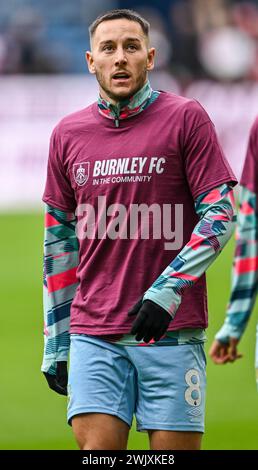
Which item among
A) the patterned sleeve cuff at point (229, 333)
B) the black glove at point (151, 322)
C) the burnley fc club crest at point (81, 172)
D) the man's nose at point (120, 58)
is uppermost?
the man's nose at point (120, 58)

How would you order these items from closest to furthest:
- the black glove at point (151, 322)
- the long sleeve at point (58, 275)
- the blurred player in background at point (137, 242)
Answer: the black glove at point (151, 322) → the blurred player in background at point (137, 242) → the long sleeve at point (58, 275)

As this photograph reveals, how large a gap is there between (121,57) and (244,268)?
3.85ft

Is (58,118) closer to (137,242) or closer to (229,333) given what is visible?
(229,333)

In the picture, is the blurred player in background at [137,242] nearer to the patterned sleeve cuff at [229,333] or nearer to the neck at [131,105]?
the neck at [131,105]

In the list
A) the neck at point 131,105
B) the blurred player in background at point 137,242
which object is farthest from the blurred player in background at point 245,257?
the neck at point 131,105

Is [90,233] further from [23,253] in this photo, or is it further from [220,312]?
[23,253]

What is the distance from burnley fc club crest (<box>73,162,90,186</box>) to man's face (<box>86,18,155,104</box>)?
13.2 inches

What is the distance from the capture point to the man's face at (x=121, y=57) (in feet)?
19.8

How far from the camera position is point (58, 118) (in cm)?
2384

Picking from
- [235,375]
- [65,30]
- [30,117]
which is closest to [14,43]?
[65,30]

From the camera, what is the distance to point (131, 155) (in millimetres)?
5949

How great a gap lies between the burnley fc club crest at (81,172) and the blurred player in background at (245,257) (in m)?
0.77

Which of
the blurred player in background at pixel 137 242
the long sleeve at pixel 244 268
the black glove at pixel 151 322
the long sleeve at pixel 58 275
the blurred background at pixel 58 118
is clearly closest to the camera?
the black glove at pixel 151 322

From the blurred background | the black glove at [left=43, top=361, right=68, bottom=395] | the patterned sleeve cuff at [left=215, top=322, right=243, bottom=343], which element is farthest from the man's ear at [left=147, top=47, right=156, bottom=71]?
the blurred background
